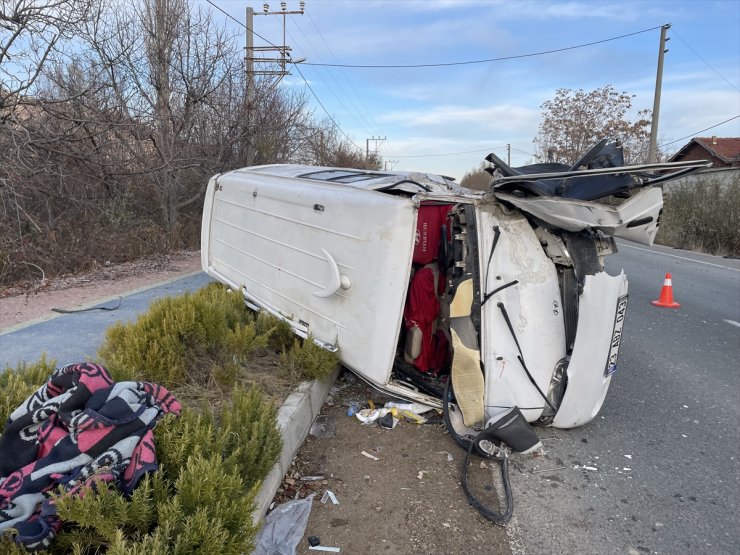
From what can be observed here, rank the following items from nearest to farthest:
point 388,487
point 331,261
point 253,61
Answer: point 388,487
point 331,261
point 253,61

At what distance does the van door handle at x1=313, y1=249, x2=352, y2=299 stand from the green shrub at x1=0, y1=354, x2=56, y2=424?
72.8 inches

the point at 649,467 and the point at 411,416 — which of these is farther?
the point at 411,416

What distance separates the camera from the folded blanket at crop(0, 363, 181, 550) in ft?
6.37

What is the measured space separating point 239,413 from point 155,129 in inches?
416

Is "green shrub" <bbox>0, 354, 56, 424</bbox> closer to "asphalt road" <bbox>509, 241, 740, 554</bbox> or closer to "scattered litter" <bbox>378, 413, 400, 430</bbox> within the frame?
"scattered litter" <bbox>378, 413, 400, 430</bbox>

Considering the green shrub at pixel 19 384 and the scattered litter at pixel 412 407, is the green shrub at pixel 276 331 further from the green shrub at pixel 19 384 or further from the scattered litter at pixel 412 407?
the green shrub at pixel 19 384

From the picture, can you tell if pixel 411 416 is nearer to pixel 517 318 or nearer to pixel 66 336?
pixel 517 318

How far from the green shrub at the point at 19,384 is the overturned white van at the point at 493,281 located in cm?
189

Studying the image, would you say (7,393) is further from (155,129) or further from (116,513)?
(155,129)

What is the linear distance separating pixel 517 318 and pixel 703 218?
56.6 ft

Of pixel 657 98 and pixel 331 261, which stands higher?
pixel 657 98

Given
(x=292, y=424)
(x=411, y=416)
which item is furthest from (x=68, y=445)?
(x=411, y=416)

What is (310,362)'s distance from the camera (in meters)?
3.95

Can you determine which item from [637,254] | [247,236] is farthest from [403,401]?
[637,254]
